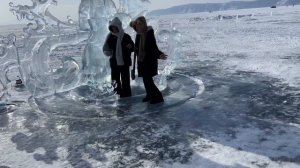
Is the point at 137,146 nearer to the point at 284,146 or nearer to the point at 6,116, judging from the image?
the point at 284,146

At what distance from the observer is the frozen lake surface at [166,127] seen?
4.41m

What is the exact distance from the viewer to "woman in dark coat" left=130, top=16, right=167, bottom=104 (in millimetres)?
6723

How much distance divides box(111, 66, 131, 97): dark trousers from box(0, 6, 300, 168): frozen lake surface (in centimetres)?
29

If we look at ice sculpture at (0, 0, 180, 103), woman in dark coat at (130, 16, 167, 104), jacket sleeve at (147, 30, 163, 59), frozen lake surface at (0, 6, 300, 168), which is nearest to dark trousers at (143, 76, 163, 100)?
woman in dark coat at (130, 16, 167, 104)

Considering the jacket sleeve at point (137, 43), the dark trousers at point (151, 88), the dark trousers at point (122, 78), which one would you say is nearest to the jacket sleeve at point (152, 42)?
the jacket sleeve at point (137, 43)

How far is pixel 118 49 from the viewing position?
23.6ft

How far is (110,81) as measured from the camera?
8.12 m

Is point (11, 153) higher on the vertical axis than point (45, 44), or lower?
lower

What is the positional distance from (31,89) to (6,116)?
137 centimetres

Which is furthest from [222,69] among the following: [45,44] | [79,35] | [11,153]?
[11,153]

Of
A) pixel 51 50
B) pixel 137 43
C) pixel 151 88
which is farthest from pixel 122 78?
pixel 51 50

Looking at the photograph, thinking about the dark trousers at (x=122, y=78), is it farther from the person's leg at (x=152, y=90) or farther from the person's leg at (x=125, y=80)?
the person's leg at (x=152, y=90)

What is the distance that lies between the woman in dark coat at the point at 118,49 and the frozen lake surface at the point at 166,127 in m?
0.64

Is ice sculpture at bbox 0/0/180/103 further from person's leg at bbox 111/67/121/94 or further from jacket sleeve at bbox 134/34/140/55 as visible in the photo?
jacket sleeve at bbox 134/34/140/55
